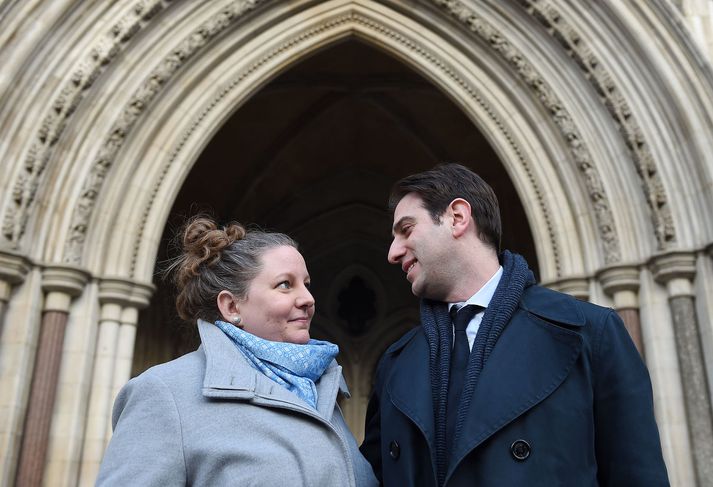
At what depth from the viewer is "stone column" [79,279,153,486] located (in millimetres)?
5180

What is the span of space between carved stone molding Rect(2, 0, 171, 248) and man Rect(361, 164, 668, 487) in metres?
4.49

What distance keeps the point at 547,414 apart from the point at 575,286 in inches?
180

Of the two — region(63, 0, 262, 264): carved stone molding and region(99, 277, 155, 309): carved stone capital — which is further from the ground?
region(63, 0, 262, 264): carved stone molding

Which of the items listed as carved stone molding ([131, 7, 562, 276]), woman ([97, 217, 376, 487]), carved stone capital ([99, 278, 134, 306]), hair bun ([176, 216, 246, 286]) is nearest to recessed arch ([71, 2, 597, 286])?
carved stone molding ([131, 7, 562, 276])

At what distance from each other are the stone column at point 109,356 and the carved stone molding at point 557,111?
3.72 metres

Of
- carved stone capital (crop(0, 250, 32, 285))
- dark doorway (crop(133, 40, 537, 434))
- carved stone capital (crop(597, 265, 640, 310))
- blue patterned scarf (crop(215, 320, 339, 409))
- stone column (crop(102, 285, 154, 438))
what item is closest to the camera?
blue patterned scarf (crop(215, 320, 339, 409))

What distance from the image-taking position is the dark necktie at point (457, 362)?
53.1 inches

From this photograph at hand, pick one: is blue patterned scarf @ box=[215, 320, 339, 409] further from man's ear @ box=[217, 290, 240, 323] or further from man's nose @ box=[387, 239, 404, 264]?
man's nose @ box=[387, 239, 404, 264]

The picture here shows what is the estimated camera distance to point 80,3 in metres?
5.68

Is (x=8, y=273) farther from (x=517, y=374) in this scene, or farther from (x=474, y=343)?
(x=517, y=374)

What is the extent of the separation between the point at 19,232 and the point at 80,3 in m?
2.00

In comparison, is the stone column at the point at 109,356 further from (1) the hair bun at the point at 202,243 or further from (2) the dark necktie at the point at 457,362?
(2) the dark necktie at the point at 457,362

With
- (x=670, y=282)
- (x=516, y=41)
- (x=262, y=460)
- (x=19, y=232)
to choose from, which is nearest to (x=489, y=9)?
(x=516, y=41)

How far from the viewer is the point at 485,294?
150cm
